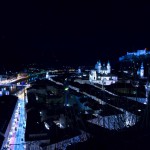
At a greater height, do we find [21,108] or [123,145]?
[123,145]

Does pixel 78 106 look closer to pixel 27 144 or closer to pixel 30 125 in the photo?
pixel 30 125

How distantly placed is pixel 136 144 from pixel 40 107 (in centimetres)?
764

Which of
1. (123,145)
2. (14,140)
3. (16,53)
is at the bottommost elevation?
(14,140)

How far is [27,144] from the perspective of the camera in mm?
5199

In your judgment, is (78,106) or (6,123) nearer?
(6,123)

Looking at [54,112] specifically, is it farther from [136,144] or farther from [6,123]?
[136,144]

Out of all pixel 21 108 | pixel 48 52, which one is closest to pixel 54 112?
pixel 21 108

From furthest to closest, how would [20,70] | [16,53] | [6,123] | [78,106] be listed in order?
[20,70] < [16,53] < [78,106] < [6,123]

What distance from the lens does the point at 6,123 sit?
676 centimetres

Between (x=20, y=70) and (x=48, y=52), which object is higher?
(x=48, y=52)

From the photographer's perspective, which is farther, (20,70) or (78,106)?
(20,70)

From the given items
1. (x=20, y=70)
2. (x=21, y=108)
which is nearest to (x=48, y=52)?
(x=20, y=70)

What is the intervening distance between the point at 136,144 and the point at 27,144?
12.5ft

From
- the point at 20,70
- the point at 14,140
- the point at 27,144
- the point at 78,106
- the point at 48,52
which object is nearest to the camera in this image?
the point at 27,144
